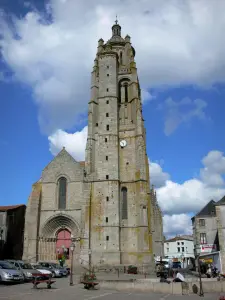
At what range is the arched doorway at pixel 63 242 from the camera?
108 ft

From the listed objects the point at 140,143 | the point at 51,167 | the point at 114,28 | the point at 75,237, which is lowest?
the point at 75,237

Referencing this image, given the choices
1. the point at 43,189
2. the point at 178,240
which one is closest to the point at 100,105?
the point at 43,189

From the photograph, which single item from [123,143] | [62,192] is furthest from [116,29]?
[62,192]

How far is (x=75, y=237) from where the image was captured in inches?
1270

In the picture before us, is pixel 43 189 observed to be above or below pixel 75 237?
above

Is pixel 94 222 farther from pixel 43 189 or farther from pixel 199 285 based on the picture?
pixel 199 285

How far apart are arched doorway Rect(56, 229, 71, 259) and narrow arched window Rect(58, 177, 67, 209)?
289cm

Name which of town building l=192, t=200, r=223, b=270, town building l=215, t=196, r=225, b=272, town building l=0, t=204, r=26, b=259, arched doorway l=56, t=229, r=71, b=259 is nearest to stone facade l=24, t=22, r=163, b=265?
arched doorway l=56, t=229, r=71, b=259

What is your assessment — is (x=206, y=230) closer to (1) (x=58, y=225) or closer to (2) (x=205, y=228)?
(2) (x=205, y=228)

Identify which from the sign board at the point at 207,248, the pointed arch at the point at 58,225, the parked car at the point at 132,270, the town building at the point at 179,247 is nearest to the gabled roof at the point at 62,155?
the pointed arch at the point at 58,225

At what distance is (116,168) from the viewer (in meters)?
33.3

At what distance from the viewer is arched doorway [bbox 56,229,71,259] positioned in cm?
3300

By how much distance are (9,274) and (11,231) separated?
19.6 metres

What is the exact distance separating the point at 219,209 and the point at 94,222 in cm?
1250
